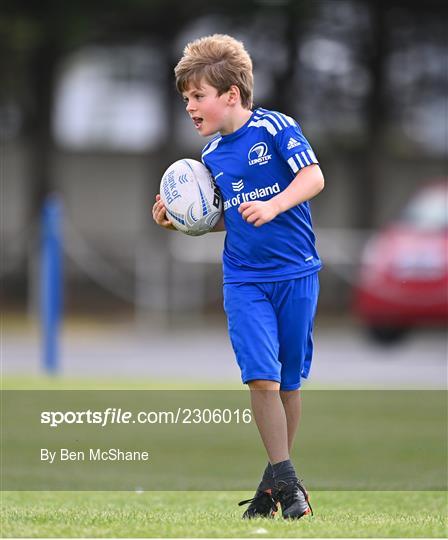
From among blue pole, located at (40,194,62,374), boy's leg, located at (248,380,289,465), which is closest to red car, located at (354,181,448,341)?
blue pole, located at (40,194,62,374)

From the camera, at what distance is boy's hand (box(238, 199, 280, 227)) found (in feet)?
17.3

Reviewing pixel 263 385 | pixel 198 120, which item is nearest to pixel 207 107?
pixel 198 120

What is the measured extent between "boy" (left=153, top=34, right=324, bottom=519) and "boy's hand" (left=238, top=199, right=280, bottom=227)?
0.05m

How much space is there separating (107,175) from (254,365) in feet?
69.1

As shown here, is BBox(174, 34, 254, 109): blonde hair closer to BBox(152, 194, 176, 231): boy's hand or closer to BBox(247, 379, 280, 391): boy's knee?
BBox(152, 194, 176, 231): boy's hand

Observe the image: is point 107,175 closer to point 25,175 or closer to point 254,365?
point 25,175

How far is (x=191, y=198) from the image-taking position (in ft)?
18.6

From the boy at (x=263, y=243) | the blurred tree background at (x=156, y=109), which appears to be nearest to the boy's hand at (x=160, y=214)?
the boy at (x=263, y=243)

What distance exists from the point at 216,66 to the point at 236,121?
0.83ft

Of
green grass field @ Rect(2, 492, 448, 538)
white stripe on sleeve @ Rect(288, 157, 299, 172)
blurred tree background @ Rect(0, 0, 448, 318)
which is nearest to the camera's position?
green grass field @ Rect(2, 492, 448, 538)

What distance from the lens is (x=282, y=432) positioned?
5.48m

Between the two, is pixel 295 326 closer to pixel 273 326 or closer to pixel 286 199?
pixel 273 326

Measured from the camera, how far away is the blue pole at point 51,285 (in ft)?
40.7

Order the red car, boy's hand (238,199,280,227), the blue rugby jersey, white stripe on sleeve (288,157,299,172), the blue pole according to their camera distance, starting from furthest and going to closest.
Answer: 1. the red car
2. the blue pole
3. the blue rugby jersey
4. white stripe on sleeve (288,157,299,172)
5. boy's hand (238,199,280,227)
